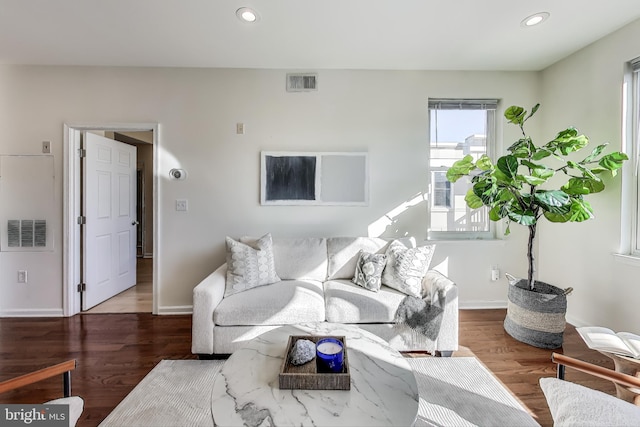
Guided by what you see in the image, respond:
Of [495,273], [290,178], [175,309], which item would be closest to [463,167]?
[495,273]

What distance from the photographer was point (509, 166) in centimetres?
230

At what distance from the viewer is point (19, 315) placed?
2.87 meters

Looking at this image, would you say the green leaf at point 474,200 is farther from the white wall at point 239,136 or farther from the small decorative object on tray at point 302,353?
the small decorative object on tray at point 302,353

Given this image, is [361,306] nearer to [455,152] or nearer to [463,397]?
[463,397]

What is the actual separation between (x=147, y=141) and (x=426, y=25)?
17.1 ft

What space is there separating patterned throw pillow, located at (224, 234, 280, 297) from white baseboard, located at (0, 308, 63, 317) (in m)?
2.06

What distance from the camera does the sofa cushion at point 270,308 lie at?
207cm

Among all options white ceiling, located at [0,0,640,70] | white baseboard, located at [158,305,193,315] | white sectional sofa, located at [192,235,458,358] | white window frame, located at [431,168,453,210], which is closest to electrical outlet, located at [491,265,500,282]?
white window frame, located at [431,168,453,210]

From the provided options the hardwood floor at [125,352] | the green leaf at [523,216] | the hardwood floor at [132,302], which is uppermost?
the green leaf at [523,216]

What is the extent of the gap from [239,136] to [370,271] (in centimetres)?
191

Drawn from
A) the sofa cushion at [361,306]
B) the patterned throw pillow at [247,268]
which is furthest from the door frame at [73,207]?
the sofa cushion at [361,306]

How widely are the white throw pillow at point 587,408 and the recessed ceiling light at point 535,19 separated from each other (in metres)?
2.47

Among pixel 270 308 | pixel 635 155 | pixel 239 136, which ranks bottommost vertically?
pixel 270 308

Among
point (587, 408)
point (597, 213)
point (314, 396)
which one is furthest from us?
point (597, 213)
